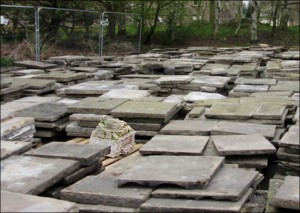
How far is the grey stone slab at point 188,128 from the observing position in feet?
17.0

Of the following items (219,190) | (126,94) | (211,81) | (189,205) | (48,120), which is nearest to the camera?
(189,205)

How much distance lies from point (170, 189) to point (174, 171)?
0.94 feet

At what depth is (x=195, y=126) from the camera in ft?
17.7

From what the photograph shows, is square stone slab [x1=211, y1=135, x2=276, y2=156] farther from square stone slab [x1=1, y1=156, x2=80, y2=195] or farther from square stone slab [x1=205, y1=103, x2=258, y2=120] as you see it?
square stone slab [x1=1, y1=156, x2=80, y2=195]

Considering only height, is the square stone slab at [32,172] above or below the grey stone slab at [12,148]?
below

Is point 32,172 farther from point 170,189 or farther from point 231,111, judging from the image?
point 231,111

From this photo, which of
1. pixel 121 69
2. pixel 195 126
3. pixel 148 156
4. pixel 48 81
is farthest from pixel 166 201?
pixel 121 69

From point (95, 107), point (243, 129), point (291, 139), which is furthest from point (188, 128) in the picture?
point (95, 107)

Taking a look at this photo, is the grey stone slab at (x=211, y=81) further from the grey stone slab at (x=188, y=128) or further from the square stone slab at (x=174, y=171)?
the square stone slab at (x=174, y=171)

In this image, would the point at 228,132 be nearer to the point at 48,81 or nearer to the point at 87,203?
the point at 87,203

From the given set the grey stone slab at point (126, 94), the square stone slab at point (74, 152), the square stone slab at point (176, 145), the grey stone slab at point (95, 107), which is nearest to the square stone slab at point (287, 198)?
the square stone slab at point (176, 145)

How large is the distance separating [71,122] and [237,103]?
7.70 ft

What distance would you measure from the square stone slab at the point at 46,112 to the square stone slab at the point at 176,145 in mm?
1721

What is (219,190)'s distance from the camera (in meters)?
3.38
